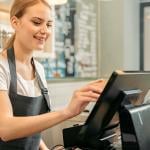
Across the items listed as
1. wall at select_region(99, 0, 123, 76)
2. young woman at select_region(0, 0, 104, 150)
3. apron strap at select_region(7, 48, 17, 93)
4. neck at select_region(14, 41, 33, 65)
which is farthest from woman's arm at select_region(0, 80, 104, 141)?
wall at select_region(99, 0, 123, 76)

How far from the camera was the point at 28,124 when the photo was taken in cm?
98

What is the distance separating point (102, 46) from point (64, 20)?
0.68m

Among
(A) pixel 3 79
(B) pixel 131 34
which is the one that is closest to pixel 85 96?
(A) pixel 3 79

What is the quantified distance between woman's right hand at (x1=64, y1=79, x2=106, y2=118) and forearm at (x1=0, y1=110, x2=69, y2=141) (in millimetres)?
39

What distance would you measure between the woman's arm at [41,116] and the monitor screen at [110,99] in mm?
27

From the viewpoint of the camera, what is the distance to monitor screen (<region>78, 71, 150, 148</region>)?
2.65 feet

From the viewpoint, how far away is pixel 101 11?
3.23 m

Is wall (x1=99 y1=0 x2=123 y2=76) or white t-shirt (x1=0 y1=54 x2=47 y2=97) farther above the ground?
wall (x1=99 y1=0 x2=123 y2=76)

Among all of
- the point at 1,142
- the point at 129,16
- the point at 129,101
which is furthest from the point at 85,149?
the point at 129,16

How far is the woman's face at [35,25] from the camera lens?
1.18 meters

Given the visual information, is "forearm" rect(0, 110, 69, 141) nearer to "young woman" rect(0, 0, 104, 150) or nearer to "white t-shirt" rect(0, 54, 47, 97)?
"young woman" rect(0, 0, 104, 150)

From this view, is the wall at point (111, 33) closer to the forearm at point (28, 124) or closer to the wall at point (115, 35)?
the wall at point (115, 35)

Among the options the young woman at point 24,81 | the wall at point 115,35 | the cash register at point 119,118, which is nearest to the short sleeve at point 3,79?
the young woman at point 24,81

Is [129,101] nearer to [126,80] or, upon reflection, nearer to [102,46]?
[126,80]
